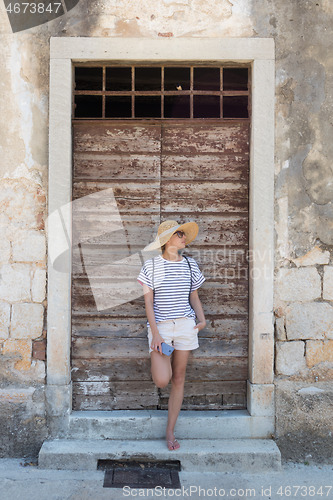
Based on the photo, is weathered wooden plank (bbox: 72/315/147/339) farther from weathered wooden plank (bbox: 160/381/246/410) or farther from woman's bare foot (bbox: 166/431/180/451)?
woman's bare foot (bbox: 166/431/180/451)

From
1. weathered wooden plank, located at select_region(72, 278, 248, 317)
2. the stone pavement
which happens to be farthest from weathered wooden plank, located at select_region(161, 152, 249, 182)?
the stone pavement

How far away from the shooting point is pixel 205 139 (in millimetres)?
4340

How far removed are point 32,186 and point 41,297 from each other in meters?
1.06

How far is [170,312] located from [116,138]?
1.80m

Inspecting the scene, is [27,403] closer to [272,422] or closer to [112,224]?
[112,224]

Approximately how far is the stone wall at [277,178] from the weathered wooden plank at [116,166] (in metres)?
0.38

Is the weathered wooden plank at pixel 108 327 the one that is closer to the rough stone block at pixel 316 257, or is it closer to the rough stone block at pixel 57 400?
the rough stone block at pixel 57 400

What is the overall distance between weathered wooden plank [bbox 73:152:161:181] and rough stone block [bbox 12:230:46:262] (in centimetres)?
70

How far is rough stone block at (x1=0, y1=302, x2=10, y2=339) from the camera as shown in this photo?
4145mm

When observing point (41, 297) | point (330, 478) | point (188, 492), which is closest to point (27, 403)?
point (41, 297)

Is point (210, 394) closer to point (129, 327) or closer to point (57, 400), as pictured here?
point (129, 327)

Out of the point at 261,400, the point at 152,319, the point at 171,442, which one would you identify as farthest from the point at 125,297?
the point at 261,400

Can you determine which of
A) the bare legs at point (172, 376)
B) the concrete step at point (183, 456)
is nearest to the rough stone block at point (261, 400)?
the concrete step at point (183, 456)

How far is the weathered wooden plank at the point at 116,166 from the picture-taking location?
170 inches
